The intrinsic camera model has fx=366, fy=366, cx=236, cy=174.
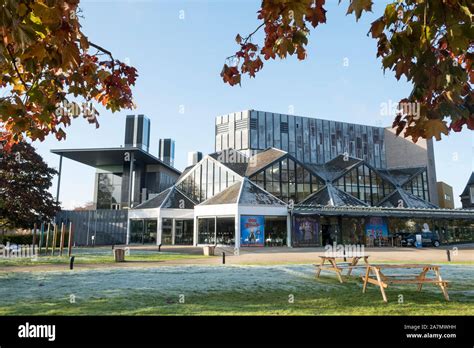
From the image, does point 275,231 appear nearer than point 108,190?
Yes

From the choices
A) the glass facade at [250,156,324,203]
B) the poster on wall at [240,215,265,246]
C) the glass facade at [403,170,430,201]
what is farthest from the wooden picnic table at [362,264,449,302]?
the glass facade at [403,170,430,201]

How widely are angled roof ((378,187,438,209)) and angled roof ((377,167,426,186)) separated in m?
1.87

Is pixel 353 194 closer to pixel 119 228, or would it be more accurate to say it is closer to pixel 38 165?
pixel 119 228

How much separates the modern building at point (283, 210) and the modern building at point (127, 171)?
21.3ft

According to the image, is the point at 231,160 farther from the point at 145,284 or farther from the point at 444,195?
the point at 145,284

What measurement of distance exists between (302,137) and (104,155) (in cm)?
3581

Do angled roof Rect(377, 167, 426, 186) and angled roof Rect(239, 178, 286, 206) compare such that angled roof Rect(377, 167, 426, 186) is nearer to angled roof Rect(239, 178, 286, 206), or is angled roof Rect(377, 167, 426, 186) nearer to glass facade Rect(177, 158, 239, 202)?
angled roof Rect(239, 178, 286, 206)

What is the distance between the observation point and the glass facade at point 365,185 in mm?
40438

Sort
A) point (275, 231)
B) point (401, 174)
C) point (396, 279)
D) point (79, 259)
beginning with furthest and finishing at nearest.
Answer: point (401, 174)
point (275, 231)
point (79, 259)
point (396, 279)

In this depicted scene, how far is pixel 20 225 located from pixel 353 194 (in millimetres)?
31702

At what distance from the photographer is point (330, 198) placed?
117 ft

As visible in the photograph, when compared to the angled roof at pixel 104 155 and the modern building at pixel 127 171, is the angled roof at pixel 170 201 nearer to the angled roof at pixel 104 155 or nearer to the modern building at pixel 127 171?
the modern building at pixel 127 171

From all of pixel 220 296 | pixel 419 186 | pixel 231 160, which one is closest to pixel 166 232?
pixel 231 160
